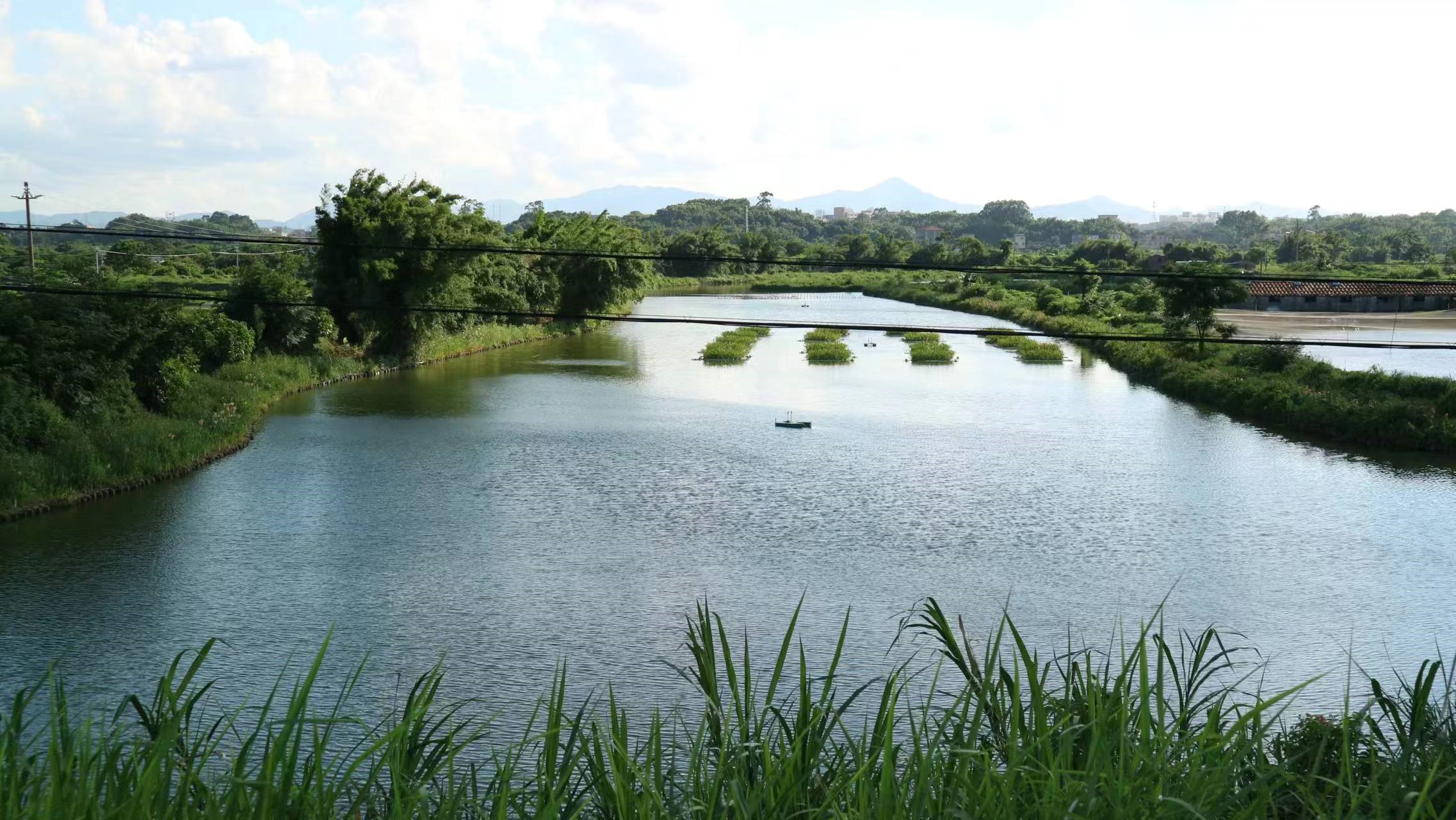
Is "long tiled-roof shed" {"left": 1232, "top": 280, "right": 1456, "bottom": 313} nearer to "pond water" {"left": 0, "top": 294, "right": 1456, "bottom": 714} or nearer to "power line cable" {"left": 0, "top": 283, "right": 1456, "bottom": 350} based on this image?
"pond water" {"left": 0, "top": 294, "right": 1456, "bottom": 714}

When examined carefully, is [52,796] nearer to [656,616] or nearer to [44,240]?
[656,616]

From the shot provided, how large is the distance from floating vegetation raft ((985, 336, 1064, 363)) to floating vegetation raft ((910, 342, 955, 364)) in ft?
8.49

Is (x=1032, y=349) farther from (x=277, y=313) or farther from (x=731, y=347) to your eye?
(x=277, y=313)

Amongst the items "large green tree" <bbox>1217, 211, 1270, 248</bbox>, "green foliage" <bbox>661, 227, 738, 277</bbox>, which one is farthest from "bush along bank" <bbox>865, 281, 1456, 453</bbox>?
"large green tree" <bbox>1217, 211, 1270, 248</bbox>

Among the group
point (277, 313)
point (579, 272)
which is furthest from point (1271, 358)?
point (579, 272)

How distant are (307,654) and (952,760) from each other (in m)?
8.92

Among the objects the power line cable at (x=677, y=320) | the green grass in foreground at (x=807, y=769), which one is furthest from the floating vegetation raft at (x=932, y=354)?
the green grass in foreground at (x=807, y=769)

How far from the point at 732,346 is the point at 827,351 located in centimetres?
378

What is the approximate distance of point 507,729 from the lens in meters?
10.1

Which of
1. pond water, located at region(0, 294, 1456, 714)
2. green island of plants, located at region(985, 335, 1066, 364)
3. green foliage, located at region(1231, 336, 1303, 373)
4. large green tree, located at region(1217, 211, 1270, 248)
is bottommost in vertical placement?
pond water, located at region(0, 294, 1456, 714)

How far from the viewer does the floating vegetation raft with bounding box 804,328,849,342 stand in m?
45.0

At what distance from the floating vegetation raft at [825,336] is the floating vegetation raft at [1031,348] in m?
6.04

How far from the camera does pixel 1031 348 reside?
42.8 metres

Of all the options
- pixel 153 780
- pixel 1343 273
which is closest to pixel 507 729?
pixel 153 780
